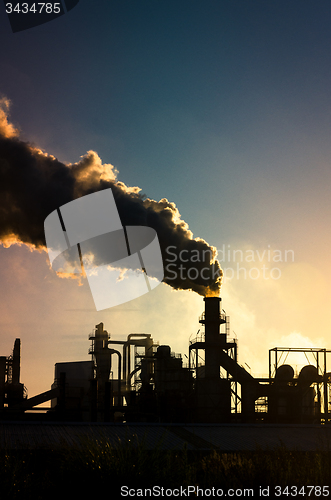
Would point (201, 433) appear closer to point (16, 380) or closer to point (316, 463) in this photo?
point (316, 463)

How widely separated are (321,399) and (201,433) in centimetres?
2129

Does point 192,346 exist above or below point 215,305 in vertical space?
below

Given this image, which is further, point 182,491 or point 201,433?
point 201,433

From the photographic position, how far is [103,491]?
11.1 meters

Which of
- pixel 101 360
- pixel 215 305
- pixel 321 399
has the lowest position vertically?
pixel 321 399

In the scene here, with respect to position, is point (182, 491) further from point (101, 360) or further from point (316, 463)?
point (101, 360)

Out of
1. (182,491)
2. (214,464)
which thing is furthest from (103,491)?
(214,464)

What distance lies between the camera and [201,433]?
920 inches

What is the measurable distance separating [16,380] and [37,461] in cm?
3526

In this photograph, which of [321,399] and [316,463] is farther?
[321,399]

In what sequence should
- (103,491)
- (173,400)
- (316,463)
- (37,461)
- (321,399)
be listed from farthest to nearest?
1. (321,399)
2. (173,400)
3. (37,461)
4. (316,463)
5. (103,491)

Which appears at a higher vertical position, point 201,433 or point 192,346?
point 192,346

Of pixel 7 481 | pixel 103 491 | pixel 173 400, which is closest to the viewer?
pixel 103 491

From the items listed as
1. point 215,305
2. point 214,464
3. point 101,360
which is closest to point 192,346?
point 215,305
